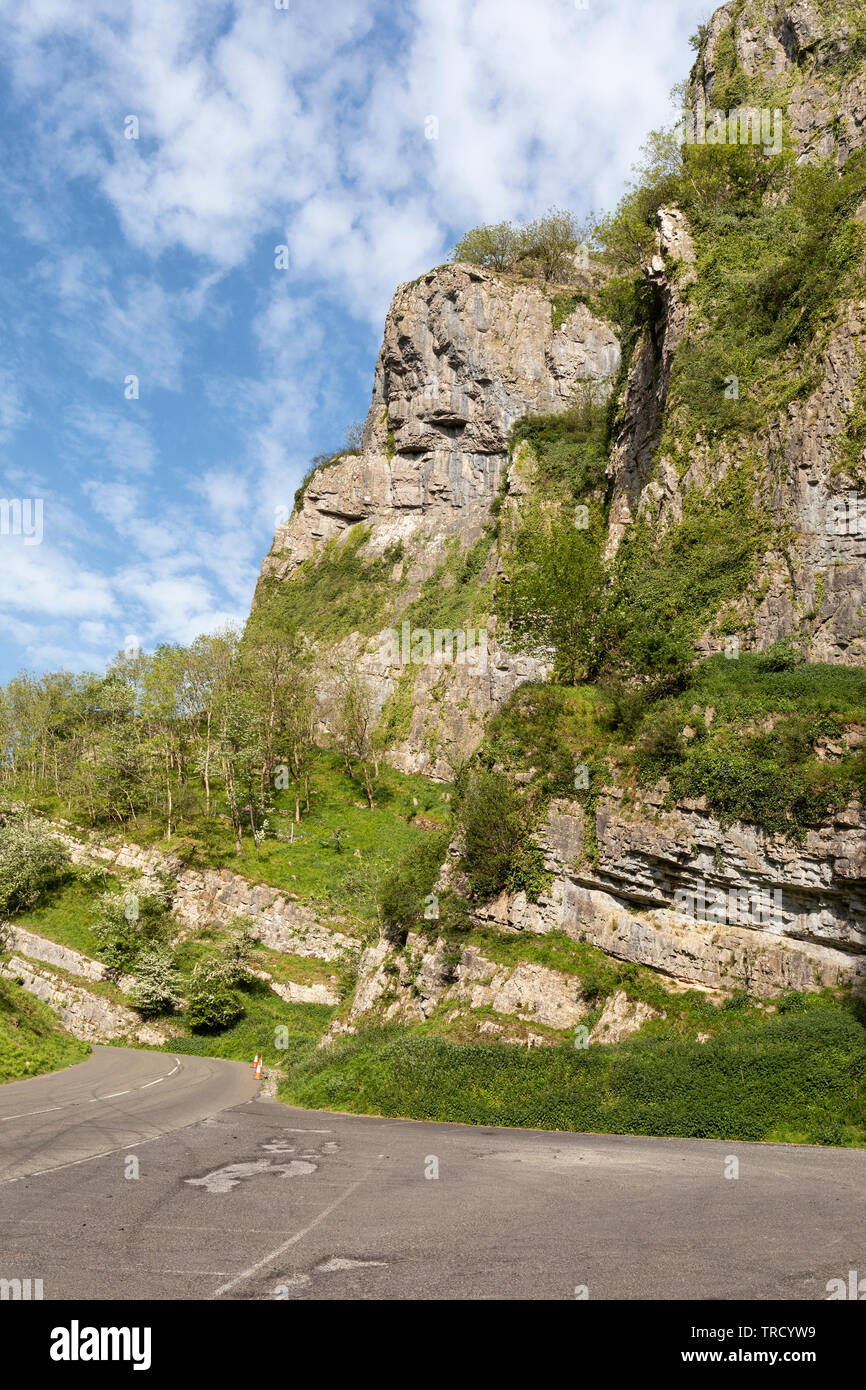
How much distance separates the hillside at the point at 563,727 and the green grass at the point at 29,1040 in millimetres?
7777

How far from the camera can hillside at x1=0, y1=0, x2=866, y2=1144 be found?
1812 centimetres

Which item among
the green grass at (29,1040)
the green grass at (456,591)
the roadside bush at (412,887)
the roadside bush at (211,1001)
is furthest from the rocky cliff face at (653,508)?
the roadside bush at (211,1001)

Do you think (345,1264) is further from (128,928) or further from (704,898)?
(128,928)

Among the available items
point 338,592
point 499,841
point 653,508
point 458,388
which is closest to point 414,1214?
point 499,841

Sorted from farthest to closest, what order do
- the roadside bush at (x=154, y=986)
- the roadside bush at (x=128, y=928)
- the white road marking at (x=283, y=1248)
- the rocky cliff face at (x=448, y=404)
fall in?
the rocky cliff face at (x=448, y=404) < the roadside bush at (x=128, y=928) < the roadside bush at (x=154, y=986) < the white road marking at (x=283, y=1248)

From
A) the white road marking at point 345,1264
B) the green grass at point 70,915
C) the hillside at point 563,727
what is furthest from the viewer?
the green grass at point 70,915

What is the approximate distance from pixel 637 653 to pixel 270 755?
108 ft

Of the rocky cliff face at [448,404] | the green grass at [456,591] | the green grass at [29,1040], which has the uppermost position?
the rocky cliff face at [448,404]

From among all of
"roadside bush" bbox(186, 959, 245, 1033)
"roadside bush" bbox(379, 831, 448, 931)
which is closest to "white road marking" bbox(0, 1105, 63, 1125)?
"roadside bush" bbox(379, 831, 448, 931)

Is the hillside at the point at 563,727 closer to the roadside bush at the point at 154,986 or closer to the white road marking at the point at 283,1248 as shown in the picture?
the roadside bush at the point at 154,986

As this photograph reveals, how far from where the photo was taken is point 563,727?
24469 millimetres

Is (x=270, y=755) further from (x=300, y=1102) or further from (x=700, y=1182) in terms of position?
(x=700, y=1182)

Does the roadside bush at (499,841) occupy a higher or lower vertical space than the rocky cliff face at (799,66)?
lower

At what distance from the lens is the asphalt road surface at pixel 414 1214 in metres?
5.59
